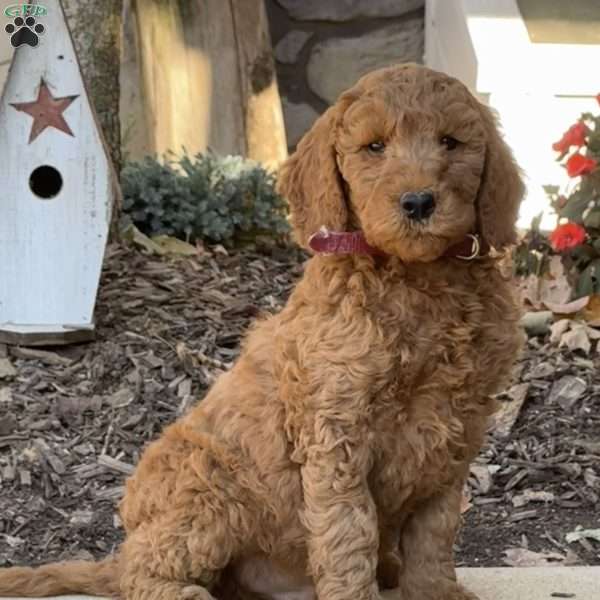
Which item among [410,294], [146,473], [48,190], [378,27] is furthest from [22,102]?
[378,27]

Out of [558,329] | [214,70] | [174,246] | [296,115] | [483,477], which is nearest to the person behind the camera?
[483,477]

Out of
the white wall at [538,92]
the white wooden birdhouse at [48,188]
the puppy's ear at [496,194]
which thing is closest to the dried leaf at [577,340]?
the white wall at [538,92]

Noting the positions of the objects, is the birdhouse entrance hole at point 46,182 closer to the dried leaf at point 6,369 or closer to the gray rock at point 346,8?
the dried leaf at point 6,369

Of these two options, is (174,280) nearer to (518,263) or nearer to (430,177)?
(518,263)

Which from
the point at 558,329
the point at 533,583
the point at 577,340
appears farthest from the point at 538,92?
the point at 533,583

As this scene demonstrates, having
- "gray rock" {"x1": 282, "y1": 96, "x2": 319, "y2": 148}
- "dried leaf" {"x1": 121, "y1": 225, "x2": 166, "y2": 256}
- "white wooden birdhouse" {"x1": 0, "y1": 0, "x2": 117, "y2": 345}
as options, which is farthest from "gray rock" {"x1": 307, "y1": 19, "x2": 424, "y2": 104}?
"white wooden birdhouse" {"x1": 0, "y1": 0, "x2": 117, "y2": 345}

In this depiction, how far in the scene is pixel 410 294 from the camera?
3.80 m

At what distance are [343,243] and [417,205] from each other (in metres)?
0.35

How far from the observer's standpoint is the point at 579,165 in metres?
6.43

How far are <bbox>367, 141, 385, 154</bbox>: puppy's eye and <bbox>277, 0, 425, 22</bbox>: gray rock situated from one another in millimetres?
6199

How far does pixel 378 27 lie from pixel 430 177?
6.44 metres

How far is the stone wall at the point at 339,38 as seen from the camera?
9.75m

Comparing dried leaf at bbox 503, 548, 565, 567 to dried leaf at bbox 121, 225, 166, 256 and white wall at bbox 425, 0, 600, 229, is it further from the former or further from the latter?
dried leaf at bbox 121, 225, 166, 256

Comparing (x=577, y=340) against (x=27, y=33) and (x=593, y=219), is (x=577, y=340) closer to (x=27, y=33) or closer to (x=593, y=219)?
(x=593, y=219)
